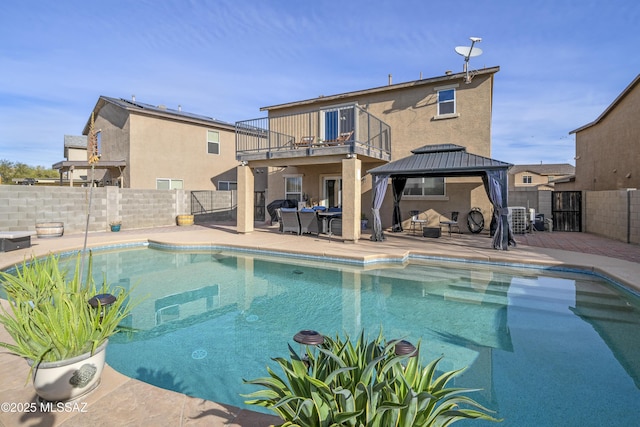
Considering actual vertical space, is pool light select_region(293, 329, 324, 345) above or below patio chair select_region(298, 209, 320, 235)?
below

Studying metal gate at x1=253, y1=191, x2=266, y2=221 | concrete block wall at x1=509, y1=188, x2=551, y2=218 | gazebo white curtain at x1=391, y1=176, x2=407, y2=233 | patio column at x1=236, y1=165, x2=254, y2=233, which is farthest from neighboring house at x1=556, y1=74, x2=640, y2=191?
metal gate at x1=253, y1=191, x2=266, y2=221

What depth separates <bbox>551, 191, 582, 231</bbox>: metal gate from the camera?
14.6m

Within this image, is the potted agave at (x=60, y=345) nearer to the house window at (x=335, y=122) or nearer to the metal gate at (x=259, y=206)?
the house window at (x=335, y=122)

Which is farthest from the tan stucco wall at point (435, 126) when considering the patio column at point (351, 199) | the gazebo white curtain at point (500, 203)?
the patio column at point (351, 199)

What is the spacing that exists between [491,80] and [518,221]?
5837mm

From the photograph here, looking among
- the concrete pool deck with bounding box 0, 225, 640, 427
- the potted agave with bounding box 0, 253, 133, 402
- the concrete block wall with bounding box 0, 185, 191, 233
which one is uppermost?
the concrete block wall with bounding box 0, 185, 191, 233

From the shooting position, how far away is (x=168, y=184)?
1903 cm

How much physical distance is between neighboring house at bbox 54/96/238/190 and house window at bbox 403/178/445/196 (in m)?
12.8

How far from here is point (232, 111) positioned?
24297mm

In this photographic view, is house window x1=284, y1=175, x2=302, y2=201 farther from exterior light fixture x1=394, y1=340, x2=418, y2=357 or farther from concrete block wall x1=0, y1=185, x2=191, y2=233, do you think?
exterior light fixture x1=394, y1=340, x2=418, y2=357

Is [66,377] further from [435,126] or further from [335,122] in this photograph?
[335,122]

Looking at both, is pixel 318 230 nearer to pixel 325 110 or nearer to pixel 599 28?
pixel 325 110

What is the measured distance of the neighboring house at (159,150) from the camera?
1759cm

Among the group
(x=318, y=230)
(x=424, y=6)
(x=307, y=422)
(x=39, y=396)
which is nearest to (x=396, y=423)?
(x=307, y=422)
